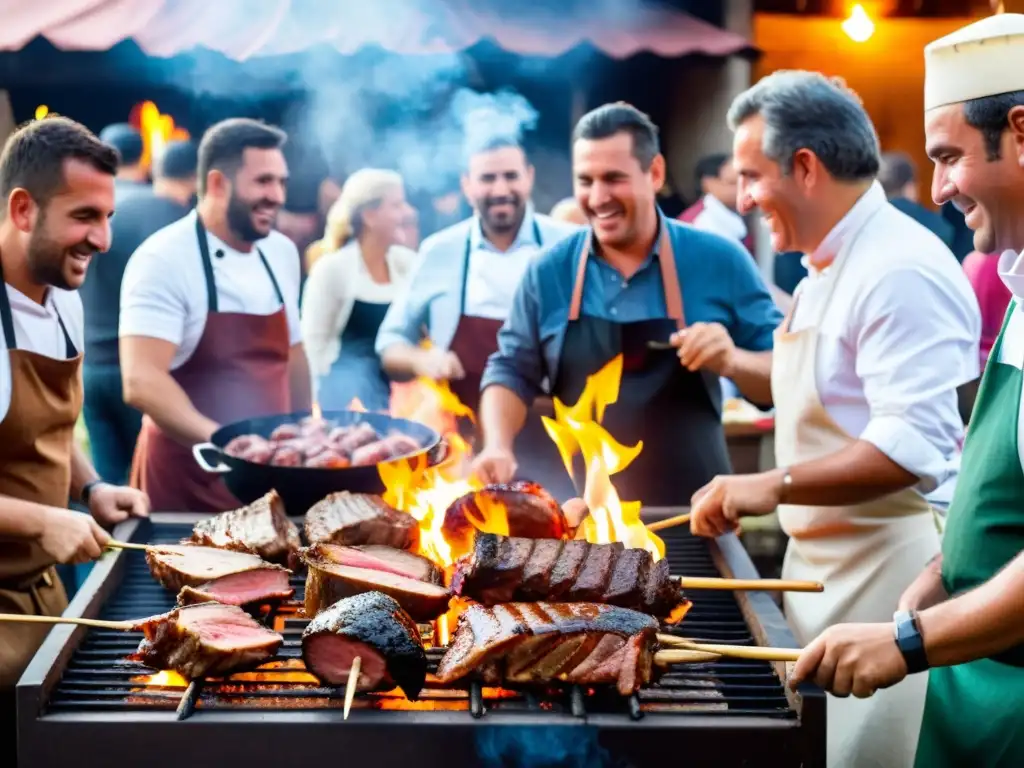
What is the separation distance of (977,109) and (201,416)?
3913 mm

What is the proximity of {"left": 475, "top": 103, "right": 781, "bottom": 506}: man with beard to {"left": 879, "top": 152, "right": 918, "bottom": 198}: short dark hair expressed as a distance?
361cm

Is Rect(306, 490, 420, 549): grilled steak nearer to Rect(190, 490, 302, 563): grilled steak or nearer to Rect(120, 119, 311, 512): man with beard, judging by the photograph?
Rect(190, 490, 302, 563): grilled steak

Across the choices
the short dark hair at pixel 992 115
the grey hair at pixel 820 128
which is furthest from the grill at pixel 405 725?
the grey hair at pixel 820 128

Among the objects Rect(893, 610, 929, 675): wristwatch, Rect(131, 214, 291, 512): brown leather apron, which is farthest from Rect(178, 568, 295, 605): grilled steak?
Rect(131, 214, 291, 512): brown leather apron

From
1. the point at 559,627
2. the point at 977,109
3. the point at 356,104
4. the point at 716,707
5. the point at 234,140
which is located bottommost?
the point at 716,707

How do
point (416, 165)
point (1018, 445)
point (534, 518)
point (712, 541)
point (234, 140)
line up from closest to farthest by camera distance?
point (1018, 445), point (534, 518), point (712, 541), point (234, 140), point (416, 165)

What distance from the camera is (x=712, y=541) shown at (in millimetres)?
3766

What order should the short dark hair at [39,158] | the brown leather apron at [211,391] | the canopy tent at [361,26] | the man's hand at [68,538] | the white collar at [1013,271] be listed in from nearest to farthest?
the white collar at [1013,271] → the man's hand at [68,538] → the short dark hair at [39,158] → the brown leather apron at [211,391] → the canopy tent at [361,26]

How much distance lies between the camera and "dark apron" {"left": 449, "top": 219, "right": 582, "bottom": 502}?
222 inches

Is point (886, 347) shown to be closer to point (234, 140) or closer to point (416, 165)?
point (234, 140)

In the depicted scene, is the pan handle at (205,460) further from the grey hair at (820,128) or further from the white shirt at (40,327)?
the grey hair at (820,128)

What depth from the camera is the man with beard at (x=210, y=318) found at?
17.5 ft

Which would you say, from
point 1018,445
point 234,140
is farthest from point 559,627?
point 234,140

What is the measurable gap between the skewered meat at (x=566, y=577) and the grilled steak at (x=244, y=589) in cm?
54
